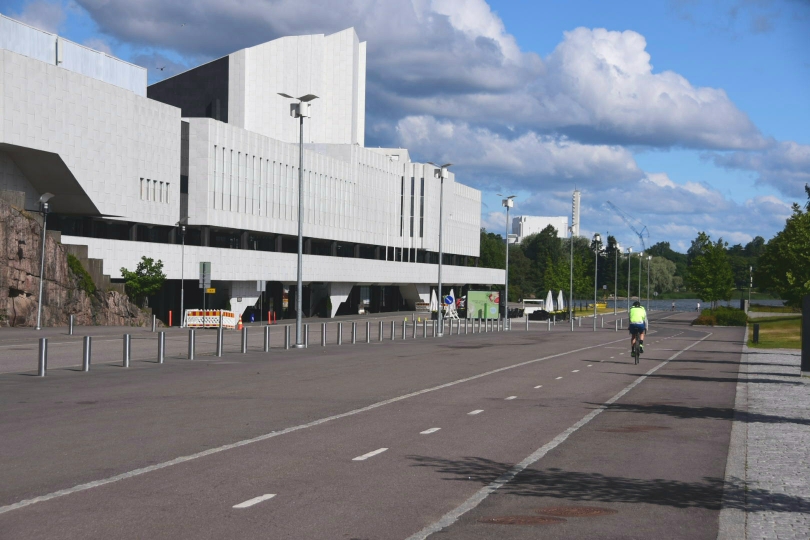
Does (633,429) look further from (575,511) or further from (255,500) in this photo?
(255,500)

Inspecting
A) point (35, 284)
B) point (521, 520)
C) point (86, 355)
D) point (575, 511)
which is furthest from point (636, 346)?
point (35, 284)

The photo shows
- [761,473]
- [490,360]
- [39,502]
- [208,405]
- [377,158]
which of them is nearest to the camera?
[39,502]

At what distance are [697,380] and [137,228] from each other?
47.7 m

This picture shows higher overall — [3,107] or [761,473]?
[3,107]

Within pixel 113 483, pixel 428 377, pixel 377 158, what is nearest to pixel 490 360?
pixel 428 377

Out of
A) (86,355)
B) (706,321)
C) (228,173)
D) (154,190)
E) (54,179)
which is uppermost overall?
(228,173)

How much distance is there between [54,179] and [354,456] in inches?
1918

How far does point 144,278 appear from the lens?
2199 inches

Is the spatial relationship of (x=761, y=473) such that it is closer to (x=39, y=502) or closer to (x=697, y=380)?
(x=39, y=502)

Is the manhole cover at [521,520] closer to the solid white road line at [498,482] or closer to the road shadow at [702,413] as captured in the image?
the solid white road line at [498,482]

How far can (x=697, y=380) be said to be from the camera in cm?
2259

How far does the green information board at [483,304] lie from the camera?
71.2m

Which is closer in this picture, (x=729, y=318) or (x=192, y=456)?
(x=192, y=456)

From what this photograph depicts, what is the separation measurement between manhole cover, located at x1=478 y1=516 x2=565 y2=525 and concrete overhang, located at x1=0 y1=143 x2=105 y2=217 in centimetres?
4719
